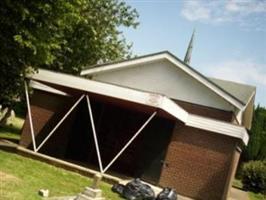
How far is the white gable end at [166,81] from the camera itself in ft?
63.5

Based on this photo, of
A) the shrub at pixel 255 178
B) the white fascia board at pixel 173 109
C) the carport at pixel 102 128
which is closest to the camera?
the white fascia board at pixel 173 109

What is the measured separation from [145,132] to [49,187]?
7112 millimetres

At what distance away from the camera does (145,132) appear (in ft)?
62.7

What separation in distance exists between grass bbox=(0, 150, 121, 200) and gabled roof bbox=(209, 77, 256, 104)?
10316 millimetres

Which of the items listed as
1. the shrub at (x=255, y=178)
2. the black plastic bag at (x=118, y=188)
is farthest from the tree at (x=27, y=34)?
the shrub at (x=255, y=178)

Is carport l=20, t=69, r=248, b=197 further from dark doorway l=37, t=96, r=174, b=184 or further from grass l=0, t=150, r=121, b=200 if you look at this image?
grass l=0, t=150, r=121, b=200

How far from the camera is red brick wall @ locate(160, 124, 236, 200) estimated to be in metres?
17.5

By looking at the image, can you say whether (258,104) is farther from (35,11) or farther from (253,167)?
(35,11)

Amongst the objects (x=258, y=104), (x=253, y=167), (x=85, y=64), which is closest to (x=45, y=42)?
(x=85, y=64)

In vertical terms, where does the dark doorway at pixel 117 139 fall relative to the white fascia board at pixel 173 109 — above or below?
below

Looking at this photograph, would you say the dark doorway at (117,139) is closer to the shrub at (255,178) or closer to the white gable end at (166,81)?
the white gable end at (166,81)

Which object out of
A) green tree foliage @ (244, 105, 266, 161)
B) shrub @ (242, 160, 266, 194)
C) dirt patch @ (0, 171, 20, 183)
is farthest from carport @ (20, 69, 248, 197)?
green tree foliage @ (244, 105, 266, 161)

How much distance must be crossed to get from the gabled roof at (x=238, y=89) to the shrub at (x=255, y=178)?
5.88 m

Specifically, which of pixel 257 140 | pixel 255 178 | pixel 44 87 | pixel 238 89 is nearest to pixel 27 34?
pixel 44 87
